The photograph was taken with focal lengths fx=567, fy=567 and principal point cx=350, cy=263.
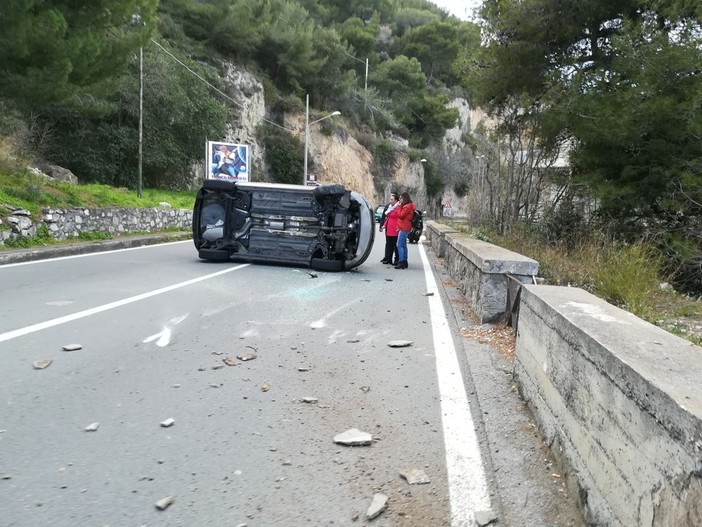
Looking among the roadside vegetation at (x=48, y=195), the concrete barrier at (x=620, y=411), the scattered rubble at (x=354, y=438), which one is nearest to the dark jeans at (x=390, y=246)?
the roadside vegetation at (x=48, y=195)

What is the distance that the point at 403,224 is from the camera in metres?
13.0

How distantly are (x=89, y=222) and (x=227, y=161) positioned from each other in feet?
45.1

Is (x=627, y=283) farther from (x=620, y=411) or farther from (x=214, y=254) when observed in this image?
(x=214, y=254)

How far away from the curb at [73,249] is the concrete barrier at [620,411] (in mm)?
11500

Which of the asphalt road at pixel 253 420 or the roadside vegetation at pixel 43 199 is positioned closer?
the asphalt road at pixel 253 420

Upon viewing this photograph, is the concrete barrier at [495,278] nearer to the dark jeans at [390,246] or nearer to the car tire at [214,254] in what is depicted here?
the dark jeans at [390,246]

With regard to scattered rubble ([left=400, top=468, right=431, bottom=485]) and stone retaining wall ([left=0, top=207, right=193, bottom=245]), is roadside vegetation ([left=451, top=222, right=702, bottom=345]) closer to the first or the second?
scattered rubble ([left=400, top=468, right=431, bottom=485])

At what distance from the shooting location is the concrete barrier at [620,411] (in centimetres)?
194

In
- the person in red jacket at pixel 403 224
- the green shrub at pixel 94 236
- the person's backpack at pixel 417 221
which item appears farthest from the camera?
the person's backpack at pixel 417 221

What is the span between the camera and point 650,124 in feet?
36.1

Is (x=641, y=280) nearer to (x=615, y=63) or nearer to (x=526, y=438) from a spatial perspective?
(x=526, y=438)

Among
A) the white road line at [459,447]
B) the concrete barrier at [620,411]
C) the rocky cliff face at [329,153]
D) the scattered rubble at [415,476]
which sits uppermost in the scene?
the rocky cliff face at [329,153]

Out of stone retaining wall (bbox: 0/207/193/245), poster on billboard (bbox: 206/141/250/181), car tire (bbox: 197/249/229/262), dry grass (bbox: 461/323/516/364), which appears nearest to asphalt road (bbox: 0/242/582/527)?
dry grass (bbox: 461/323/516/364)

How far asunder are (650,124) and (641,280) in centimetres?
578
